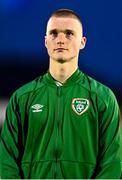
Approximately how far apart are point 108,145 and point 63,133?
0.62 ft

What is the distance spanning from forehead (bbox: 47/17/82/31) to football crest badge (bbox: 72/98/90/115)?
0.30m

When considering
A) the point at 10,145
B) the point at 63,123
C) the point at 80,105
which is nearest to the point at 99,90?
the point at 80,105

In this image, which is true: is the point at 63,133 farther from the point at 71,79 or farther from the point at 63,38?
the point at 63,38

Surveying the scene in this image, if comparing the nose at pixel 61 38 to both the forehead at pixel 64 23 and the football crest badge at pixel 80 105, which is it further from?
A: the football crest badge at pixel 80 105

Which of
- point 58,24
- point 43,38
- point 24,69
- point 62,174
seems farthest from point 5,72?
point 62,174

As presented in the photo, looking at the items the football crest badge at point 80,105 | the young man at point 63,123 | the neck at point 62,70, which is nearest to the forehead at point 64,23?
the young man at point 63,123

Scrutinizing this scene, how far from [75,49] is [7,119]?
1.36 ft

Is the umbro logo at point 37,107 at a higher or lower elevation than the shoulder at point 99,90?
lower

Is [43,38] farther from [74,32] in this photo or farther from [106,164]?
[106,164]

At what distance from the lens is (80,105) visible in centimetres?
152

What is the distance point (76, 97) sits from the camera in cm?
154

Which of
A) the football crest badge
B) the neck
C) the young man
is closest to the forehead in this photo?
the young man

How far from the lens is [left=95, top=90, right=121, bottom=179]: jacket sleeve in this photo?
4.86ft

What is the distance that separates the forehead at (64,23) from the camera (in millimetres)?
1527
